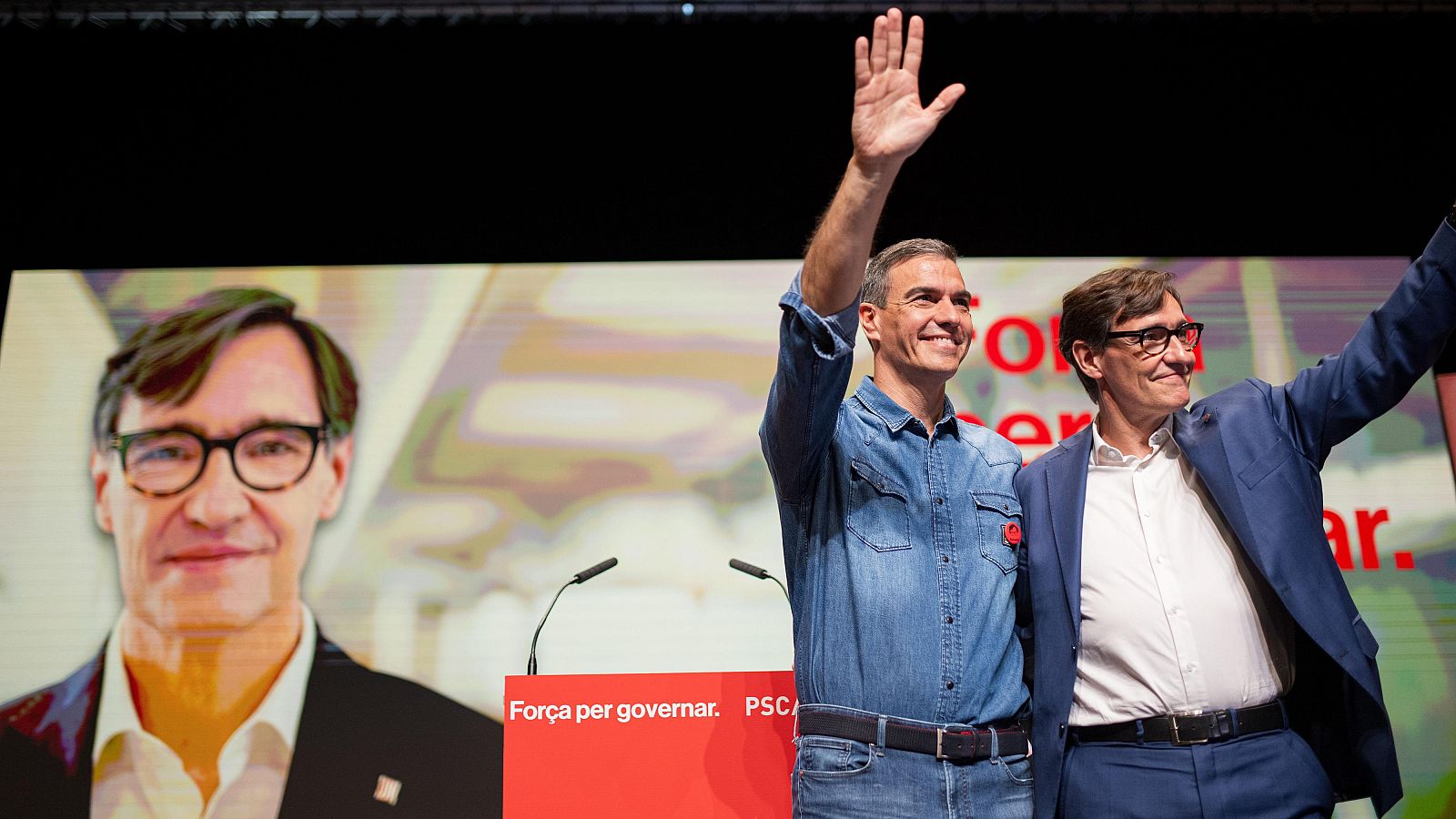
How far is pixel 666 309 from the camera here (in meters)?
4.04

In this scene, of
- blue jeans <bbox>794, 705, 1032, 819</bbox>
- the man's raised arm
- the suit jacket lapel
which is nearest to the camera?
the man's raised arm

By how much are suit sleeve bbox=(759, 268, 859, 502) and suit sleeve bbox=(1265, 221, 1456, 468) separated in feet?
3.00

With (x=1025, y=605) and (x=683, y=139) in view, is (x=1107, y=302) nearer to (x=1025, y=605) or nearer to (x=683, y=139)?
(x=1025, y=605)

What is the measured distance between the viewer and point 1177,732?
1851 millimetres

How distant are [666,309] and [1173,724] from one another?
257 cm

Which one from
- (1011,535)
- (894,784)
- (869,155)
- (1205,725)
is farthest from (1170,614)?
(869,155)

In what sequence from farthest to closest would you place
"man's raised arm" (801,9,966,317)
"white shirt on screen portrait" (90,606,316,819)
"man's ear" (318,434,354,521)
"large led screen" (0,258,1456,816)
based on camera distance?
"man's ear" (318,434,354,521), "large led screen" (0,258,1456,816), "white shirt on screen portrait" (90,606,316,819), "man's raised arm" (801,9,966,317)

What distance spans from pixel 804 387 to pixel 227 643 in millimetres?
2853

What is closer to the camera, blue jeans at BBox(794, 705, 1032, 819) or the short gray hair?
blue jeans at BBox(794, 705, 1032, 819)

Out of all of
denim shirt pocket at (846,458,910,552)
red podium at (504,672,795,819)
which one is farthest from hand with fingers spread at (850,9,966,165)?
red podium at (504,672,795,819)

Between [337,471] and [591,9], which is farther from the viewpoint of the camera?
[591,9]

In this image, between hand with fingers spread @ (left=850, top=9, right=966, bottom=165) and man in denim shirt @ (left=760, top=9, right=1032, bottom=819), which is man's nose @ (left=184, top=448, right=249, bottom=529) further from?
hand with fingers spread @ (left=850, top=9, right=966, bottom=165)

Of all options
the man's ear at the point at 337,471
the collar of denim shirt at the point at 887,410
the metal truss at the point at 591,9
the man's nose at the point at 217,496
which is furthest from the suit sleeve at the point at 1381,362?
the man's nose at the point at 217,496

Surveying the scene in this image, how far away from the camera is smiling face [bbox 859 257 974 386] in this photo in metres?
2.06
